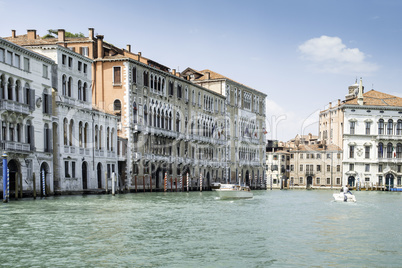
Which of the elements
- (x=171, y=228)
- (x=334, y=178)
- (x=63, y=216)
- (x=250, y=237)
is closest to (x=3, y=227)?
(x=63, y=216)

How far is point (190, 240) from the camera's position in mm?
13305

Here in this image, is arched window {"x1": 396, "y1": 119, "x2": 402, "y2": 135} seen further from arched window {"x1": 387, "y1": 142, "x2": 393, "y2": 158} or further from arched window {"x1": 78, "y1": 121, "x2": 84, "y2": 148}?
arched window {"x1": 78, "y1": 121, "x2": 84, "y2": 148}

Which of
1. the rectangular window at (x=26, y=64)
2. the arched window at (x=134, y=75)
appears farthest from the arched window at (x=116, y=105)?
the rectangular window at (x=26, y=64)

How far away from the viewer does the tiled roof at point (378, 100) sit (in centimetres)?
6794

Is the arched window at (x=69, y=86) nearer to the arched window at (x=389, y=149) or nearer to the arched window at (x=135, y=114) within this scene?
the arched window at (x=135, y=114)

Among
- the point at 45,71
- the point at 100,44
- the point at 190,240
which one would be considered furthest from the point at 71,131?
the point at 190,240

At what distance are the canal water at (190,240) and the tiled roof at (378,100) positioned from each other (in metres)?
49.8

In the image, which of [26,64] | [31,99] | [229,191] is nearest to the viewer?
[26,64]

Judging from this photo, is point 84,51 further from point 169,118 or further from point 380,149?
point 380,149

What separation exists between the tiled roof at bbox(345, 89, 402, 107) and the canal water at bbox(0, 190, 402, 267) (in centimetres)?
4985

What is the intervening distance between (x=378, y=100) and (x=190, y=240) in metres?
59.4

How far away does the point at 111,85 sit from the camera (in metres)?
38.3

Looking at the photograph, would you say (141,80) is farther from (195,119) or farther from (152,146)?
(195,119)

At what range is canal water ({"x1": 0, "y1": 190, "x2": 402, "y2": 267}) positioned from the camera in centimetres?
1079
